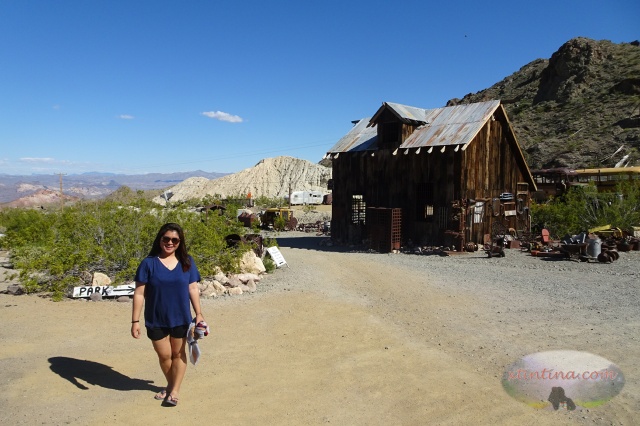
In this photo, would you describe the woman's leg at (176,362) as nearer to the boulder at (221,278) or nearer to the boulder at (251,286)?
the boulder at (251,286)

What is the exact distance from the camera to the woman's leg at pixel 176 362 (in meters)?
4.67

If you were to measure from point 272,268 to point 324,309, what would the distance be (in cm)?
455

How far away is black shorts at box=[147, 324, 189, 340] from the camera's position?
4.59 meters

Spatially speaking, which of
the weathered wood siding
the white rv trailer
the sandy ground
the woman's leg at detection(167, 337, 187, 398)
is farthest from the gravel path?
the white rv trailer

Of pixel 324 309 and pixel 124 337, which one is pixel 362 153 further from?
pixel 124 337

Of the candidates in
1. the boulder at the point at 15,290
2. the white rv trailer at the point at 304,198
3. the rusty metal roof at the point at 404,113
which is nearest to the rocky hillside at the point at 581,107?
the white rv trailer at the point at 304,198

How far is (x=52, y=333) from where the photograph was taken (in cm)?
755

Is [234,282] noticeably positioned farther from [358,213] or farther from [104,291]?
[358,213]

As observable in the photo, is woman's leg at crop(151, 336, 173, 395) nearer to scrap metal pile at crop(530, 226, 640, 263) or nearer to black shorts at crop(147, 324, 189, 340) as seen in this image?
black shorts at crop(147, 324, 189, 340)

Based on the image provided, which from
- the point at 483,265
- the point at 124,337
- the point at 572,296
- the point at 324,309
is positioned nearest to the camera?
the point at 124,337

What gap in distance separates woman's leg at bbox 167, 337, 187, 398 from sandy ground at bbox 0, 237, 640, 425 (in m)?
0.20

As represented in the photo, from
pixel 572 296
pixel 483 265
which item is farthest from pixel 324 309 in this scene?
pixel 483 265

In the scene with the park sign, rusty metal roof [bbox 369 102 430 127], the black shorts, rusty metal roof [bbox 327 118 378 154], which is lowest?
the park sign

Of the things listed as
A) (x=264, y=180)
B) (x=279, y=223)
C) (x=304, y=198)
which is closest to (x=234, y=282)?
(x=279, y=223)
